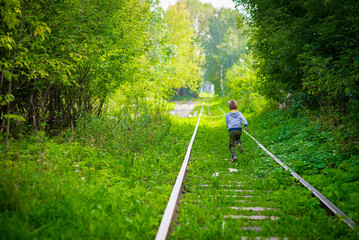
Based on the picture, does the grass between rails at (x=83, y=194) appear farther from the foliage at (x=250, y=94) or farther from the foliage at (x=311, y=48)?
the foliage at (x=250, y=94)

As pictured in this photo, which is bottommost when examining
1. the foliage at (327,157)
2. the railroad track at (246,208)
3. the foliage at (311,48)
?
the railroad track at (246,208)

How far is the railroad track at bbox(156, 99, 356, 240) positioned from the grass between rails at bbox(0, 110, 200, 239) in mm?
313

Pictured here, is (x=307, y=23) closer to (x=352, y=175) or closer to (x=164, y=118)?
(x=352, y=175)

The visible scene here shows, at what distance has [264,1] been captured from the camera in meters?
9.76

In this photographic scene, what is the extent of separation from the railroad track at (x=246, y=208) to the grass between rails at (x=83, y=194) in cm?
31

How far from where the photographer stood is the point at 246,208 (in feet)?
12.3

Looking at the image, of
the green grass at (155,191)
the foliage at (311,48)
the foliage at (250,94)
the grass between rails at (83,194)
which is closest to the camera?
the grass between rails at (83,194)

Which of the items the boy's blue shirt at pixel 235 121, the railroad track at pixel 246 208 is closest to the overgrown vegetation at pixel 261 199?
the railroad track at pixel 246 208

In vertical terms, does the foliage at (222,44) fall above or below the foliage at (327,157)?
above

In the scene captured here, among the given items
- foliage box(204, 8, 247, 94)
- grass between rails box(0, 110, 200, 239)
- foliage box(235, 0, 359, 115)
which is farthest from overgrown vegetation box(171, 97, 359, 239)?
foliage box(204, 8, 247, 94)

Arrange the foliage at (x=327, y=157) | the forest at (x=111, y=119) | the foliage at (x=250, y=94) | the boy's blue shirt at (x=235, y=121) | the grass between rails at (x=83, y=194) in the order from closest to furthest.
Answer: the grass between rails at (x=83, y=194) < the forest at (x=111, y=119) < the foliage at (x=327, y=157) < the boy's blue shirt at (x=235, y=121) < the foliage at (x=250, y=94)

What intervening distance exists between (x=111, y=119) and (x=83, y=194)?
5.29m

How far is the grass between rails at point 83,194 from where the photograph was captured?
2.77 meters

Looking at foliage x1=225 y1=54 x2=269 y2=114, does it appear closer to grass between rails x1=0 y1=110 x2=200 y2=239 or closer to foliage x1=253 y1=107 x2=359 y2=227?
foliage x1=253 y1=107 x2=359 y2=227
